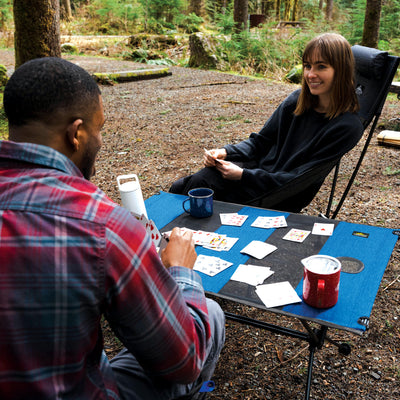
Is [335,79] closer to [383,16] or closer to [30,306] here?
[30,306]

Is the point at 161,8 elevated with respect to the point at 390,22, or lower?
elevated

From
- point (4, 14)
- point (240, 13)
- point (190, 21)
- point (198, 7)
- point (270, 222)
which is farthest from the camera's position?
point (4, 14)

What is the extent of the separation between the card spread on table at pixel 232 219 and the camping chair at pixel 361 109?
0.32 m

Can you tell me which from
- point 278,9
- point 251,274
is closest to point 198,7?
point 278,9

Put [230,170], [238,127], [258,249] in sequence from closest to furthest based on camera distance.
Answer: [258,249]
[230,170]
[238,127]

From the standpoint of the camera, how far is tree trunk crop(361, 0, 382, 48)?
922 centimetres

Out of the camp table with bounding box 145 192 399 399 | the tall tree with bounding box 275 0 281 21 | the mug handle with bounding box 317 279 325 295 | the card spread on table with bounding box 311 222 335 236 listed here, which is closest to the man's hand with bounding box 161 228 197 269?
the camp table with bounding box 145 192 399 399

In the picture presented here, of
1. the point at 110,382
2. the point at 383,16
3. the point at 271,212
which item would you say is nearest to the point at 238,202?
the point at 271,212

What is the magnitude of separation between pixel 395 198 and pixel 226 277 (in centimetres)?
276

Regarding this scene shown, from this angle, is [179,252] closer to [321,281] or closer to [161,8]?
[321,281]

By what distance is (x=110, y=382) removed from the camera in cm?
119

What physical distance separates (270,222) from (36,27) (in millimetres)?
4457

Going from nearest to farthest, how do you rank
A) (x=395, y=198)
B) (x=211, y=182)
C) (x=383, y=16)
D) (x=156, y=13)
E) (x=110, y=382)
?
1. (x=110, y=382)
2. (x=211, y=182)
3. (x=395, y=198)
4. (x=383, y=16)
5. (x=156, y=13)

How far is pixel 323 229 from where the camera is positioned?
2.28 metres
